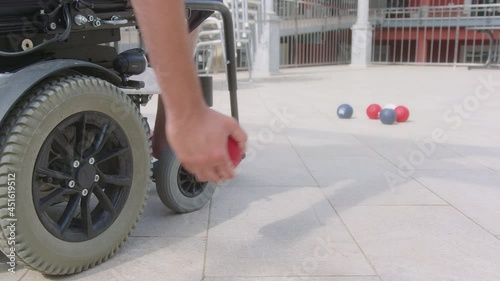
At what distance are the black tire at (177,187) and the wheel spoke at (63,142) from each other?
0.63 m

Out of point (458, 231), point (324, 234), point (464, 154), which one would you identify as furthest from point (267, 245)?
point (464, 154)

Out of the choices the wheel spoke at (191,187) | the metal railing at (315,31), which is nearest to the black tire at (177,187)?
the wheel spoke at (191,187)

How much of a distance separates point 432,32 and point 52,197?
19.1 meters

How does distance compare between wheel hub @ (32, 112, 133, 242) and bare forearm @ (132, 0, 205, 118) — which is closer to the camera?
bare forearm @ (132, 0, 205, 118)

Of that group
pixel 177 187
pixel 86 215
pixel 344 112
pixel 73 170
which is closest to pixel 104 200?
pixel 86 215

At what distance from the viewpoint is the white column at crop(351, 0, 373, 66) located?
669 inches

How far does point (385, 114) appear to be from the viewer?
18.9 feet

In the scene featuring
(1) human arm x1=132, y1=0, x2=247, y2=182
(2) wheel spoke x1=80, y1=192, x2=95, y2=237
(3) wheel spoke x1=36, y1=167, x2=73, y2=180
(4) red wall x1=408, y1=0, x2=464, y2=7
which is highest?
(4) red wall x1=408, y1=0, x2=464, y2=7

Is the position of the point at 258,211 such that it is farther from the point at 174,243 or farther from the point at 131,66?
the point at 131,66

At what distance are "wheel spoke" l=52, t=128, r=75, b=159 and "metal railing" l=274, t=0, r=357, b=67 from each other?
13.1 metres

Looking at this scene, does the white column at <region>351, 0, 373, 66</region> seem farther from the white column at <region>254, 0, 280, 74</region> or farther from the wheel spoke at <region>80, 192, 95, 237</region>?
the wheel spoke at <region>80, 192, 95, 237</region>

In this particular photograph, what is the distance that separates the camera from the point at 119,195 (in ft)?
7.24

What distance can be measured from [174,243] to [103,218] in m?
0.40

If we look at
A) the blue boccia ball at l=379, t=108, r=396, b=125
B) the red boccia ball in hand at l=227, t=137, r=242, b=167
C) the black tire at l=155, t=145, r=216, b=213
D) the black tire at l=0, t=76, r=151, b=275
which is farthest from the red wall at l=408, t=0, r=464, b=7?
the red boccia ball in hand at l=227, t=137, r=242, b=167
